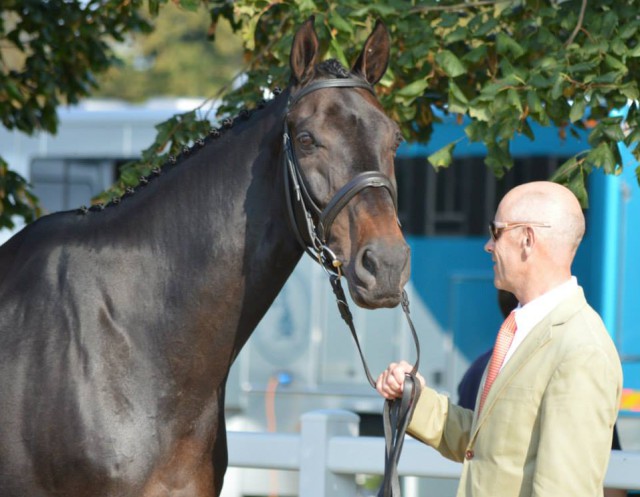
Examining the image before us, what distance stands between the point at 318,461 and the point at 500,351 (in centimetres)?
165

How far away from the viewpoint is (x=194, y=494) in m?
3.35

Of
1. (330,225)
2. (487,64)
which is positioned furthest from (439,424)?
(487,64)

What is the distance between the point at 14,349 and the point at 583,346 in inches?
68.3

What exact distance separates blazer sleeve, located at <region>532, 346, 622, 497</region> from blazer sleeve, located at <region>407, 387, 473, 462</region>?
0.66m

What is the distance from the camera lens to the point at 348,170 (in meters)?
3.24

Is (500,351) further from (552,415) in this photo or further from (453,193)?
(453,193)

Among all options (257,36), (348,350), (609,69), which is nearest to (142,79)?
(348,350)

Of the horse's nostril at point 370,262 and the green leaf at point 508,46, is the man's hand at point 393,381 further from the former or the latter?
the green leaf at point 508,46

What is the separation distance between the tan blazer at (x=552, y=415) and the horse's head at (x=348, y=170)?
0.45m

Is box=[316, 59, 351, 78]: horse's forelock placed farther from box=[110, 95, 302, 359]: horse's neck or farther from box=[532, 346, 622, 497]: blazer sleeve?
box=[532, 346, 622, 497]: blazer sleeve

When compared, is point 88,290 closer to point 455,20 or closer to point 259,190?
point 259,190

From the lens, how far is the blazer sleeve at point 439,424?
332 centimetres

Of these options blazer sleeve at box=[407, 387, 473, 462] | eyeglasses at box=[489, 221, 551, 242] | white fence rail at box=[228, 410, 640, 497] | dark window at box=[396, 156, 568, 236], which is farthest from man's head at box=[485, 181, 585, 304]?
dark window at box=[396, 156, 568, 236]

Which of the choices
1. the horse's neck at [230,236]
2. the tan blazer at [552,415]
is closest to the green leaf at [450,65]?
the horse's neck at [230,236]
